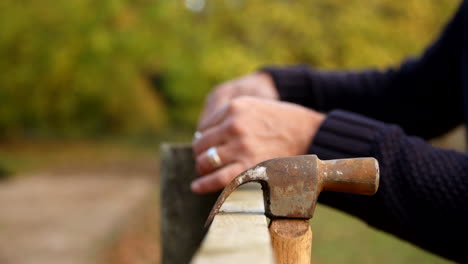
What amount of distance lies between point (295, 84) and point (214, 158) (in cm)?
83

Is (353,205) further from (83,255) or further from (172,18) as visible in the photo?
(172,18)

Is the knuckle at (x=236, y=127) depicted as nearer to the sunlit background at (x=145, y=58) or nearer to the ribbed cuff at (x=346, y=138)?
the ribbed cuff at (x=346, y=138)

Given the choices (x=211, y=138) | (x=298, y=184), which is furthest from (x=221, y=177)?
(x=298, y=184)

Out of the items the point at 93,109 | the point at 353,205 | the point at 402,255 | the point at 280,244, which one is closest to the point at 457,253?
the point at 353,205

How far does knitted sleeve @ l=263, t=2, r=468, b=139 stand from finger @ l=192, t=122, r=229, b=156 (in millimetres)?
701

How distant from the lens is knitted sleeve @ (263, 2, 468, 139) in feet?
7.12

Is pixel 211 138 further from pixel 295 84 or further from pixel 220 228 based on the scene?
pixel 295 84

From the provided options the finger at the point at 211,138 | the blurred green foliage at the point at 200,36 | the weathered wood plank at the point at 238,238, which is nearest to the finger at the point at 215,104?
the finger at the point at 211,138

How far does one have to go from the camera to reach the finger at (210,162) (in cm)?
146

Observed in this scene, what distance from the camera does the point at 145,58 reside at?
11070mm

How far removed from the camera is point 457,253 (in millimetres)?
1448

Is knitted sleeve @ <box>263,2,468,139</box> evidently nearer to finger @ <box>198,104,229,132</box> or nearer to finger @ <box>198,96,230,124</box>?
finger @ <box>198,96,230,124</box>

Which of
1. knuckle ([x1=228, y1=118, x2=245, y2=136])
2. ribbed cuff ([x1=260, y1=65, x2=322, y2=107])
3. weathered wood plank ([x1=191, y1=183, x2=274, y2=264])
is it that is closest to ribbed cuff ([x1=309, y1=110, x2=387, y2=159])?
knuckle ([x1=228, y1=118, x2=245, y2=136])

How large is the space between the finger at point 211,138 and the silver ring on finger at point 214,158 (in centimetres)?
3
